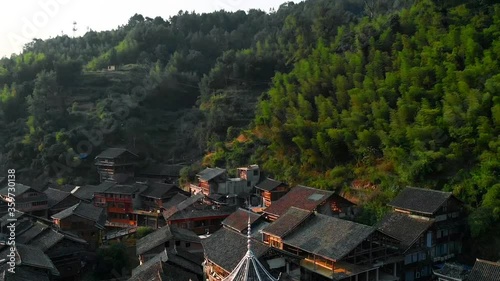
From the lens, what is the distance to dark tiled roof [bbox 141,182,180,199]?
30453 millimetres

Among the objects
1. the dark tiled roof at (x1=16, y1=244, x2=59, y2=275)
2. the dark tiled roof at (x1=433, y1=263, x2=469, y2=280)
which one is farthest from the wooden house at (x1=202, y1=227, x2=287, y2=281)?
the dark tiled roof at (x1=16, y1=244, x2=59, y2=275)

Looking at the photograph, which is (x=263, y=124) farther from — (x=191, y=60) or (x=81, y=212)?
(x=191, y=60)

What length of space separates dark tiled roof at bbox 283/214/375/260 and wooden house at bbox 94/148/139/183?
22374 millimetres

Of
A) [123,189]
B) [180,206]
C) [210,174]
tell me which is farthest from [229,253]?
[123,189]

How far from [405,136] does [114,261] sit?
611 inches

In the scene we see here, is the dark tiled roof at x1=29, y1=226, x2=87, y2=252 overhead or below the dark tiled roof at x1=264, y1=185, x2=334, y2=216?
below

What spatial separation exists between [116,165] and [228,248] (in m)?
21.9

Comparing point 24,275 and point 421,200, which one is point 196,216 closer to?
point 24,275

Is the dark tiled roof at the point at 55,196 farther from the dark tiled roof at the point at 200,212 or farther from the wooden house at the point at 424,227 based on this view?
the wooden house at the point at 424,227

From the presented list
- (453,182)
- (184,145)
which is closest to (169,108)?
(184,145)

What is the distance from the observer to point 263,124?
3384cm

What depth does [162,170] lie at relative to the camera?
126 ft

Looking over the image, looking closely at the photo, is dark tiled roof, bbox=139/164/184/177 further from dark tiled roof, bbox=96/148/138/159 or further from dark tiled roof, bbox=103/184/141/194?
dark tiled roof, bbox=103/184/141/194

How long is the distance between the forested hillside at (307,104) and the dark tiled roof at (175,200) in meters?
6.13
